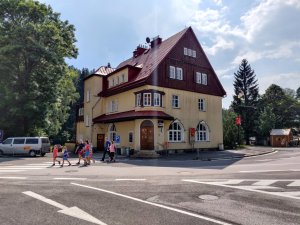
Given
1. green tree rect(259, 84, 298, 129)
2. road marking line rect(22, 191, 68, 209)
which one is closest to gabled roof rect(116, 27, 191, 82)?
road marking line rect(22, 191, 68, 209)

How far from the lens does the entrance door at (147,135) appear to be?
28516 millimetres

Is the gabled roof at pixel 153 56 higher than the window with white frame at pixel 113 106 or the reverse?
higher

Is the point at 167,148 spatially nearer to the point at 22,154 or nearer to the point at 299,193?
the point at 22,154

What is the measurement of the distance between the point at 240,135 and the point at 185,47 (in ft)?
52.7

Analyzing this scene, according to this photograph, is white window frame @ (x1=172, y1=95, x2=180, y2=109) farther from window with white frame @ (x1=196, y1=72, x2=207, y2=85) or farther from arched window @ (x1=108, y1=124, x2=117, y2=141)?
arched window @ (x1=108, y1=124, x2=117, y2=141)

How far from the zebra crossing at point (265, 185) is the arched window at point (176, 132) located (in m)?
18.1

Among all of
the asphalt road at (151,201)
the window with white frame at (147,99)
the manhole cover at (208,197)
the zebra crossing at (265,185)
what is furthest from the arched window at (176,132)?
the manhole cover at (208,197)

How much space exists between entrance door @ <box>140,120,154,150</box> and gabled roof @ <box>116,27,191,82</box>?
487 centimetres

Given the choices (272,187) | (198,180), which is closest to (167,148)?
(198,180)

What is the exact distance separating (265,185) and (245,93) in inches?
2365

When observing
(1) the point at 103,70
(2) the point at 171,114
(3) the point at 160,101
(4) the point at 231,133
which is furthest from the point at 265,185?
(1) the point at 103,70

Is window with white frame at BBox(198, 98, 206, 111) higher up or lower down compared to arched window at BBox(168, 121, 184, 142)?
higher up

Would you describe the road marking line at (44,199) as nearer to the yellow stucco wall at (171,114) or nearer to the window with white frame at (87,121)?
the yellow stucco wall at (171,114)

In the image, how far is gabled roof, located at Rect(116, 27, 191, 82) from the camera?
30812mm
